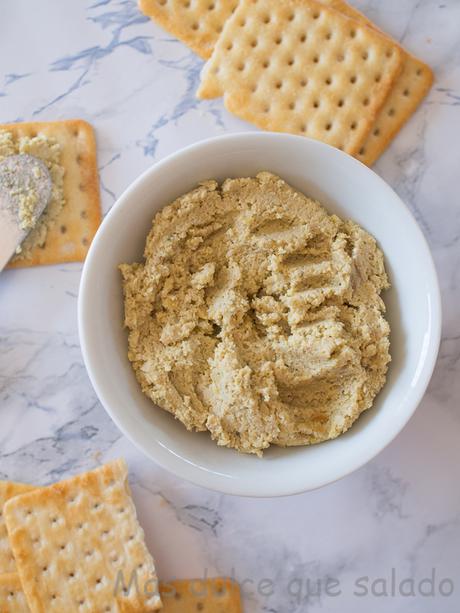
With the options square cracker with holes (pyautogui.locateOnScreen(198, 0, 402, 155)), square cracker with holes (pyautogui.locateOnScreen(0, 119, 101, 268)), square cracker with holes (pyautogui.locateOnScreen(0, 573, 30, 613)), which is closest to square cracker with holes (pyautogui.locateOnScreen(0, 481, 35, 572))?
square cracker with holes (pyautogui.locateOnScreen(0, 573, 30, 613))

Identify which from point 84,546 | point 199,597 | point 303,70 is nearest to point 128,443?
point 84,546

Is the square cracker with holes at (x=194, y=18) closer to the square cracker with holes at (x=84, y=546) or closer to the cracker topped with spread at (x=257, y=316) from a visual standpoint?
the cracker topped with spread at (x=257, y=316)

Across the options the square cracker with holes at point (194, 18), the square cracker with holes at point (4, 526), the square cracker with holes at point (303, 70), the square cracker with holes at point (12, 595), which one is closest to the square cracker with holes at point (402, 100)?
the square cracker with holes at point (303, 70)

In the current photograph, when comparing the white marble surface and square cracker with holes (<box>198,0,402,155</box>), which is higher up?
square cracker with holes (<box>198,0,402,155</box>)

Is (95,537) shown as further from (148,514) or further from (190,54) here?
(190,54)

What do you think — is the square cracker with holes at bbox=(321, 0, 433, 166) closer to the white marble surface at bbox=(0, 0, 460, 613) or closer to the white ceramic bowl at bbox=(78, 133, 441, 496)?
the white marble surface at bbox=(0, 0, 460, 613)

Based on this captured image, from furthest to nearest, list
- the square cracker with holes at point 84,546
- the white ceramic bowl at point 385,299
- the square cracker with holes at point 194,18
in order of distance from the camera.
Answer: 1. the square cracker with holes at point 194,18
2. the square cracker with holes at point 84,546
3. the white ceramic bowl at point 385,299
